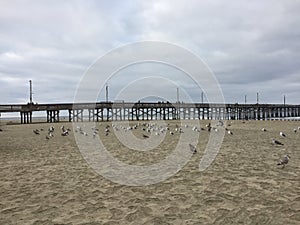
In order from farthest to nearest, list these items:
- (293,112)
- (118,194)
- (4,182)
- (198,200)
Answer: (293,112) → (4,182) → (118,194) → (198,200)

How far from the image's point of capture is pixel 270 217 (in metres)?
5.61

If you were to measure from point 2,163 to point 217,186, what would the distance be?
7930mm

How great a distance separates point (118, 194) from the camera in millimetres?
7340

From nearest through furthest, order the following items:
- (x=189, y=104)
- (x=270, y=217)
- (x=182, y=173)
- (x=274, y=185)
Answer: (x=270, y=217)
(x=274, y=185)
(x=182, y=173)
(x=189, y=104)

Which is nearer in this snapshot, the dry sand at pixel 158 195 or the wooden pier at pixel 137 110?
the dry sand at pixel 158 195

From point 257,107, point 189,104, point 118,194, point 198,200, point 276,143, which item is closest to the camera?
point 198,200

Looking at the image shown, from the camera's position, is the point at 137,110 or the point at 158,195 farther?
the point at 137,110

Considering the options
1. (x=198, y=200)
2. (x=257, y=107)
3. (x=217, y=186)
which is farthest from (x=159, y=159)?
(x=257, y=107)

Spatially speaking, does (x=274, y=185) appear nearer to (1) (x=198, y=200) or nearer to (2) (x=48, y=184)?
(1) (x=198, y=200)

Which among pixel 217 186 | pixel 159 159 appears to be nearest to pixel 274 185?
pixel 217 186

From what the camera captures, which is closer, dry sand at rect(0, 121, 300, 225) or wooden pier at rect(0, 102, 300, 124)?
dry sand at rect(0, 121, 300, 225)

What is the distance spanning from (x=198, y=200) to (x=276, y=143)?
10.9 meters

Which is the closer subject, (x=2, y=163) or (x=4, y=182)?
(x=4, y=182)

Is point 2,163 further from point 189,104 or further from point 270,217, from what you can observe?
point 189,104
